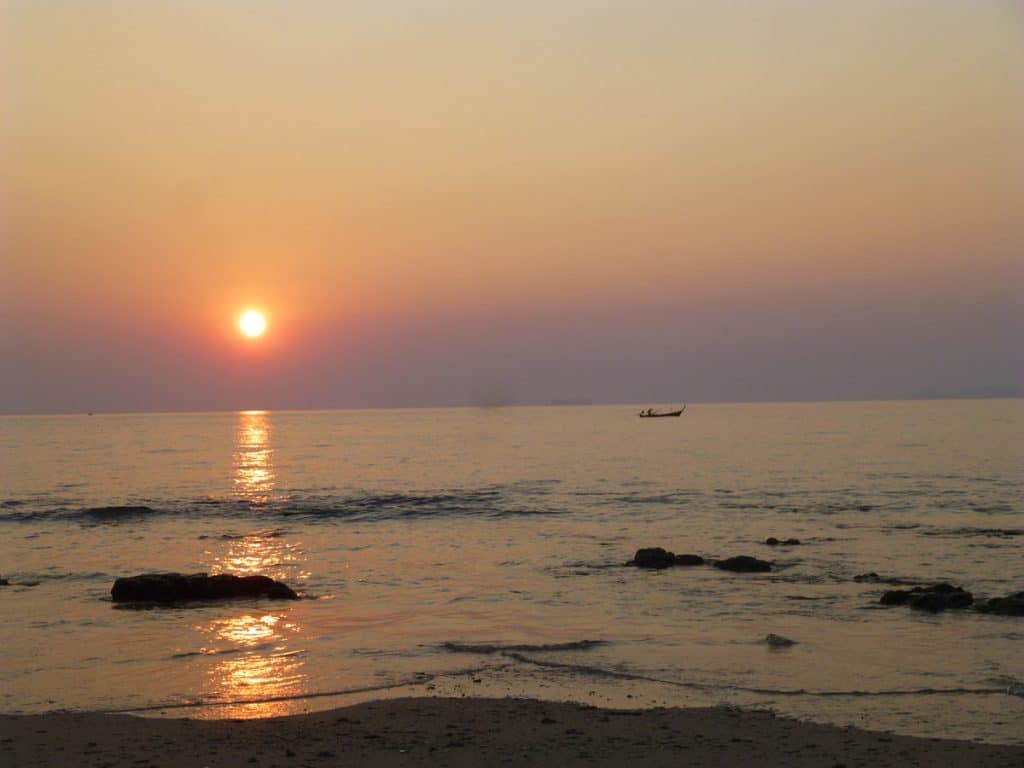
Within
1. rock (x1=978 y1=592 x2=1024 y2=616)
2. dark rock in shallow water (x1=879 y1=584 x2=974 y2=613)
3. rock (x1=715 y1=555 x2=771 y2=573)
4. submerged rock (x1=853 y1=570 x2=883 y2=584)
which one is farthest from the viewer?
rock (x1=715 y1=555 x2=771 y2=573)

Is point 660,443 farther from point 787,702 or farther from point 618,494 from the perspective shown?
point 787,702

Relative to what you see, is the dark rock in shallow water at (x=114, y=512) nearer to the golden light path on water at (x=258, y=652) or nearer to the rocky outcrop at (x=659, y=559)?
the golden light path on water at (x=258, y=652)

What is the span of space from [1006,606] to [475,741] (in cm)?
1521

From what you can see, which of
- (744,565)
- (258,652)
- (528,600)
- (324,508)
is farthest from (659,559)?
(324,508)

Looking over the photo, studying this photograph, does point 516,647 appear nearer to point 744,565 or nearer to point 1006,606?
point 1006,606

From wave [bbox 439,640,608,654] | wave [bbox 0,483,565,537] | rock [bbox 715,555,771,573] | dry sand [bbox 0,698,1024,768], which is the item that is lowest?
wave [bbox 0,483,565,537]

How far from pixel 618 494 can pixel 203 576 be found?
3514 centimetres

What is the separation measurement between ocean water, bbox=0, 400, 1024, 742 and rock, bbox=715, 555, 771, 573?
459mm

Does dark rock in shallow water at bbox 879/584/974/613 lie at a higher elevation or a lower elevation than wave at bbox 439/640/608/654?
lower

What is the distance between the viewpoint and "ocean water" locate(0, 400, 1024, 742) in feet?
50.9

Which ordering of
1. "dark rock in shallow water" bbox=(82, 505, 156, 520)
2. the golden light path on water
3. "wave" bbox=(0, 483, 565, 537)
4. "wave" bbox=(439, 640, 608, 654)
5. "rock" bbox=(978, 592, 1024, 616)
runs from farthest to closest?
"wave" bbox=(0, 483, 565, 537) < "dark rock in shallow water" bbox=(82, 505, 156, 520) < "rock" bbox=(978, 592, 1024, 616) < "wave" bbox=(439, 640, 608, 654) < the golden light path on water

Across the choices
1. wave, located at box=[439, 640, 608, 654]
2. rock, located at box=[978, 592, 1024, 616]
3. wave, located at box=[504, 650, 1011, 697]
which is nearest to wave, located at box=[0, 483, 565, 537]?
wave, located at box=[439, 640, 608, 654]

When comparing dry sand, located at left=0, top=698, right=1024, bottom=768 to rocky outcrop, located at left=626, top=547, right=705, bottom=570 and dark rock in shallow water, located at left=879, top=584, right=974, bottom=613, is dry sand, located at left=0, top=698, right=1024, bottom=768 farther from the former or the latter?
rocky outcrop, located at left=626, top=547, right=705, bottom=570

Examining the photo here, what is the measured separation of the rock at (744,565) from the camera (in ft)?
94.8
